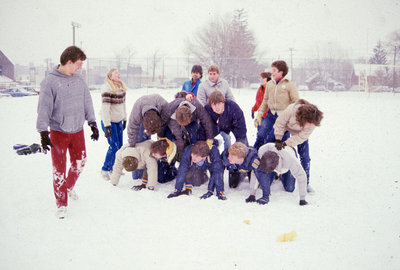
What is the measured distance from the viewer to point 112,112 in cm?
468

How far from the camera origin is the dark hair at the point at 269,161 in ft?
12.5

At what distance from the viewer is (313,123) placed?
3.71 metres

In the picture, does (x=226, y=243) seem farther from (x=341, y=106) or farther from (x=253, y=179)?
(x=341, y=106)

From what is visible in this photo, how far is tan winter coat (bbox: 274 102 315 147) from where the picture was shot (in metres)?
3.93

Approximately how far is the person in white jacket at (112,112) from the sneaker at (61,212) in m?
1.34

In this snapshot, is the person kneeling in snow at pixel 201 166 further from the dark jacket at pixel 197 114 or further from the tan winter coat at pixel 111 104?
the tan winter coat at pixel 111 104

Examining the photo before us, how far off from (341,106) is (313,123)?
37.7ft

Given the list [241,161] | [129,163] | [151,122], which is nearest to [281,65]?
[241,161]

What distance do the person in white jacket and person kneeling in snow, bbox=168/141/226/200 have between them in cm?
133

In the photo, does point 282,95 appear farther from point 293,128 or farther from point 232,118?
point 232,118

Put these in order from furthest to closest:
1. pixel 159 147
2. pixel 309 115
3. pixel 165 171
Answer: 1. pixel 165 171
2. pixel 159 147
3. pixel 309 115

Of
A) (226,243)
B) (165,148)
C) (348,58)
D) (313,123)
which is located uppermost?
(348,58)

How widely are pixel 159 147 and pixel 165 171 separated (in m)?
0.74

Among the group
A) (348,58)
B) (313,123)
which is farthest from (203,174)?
(348,58)
